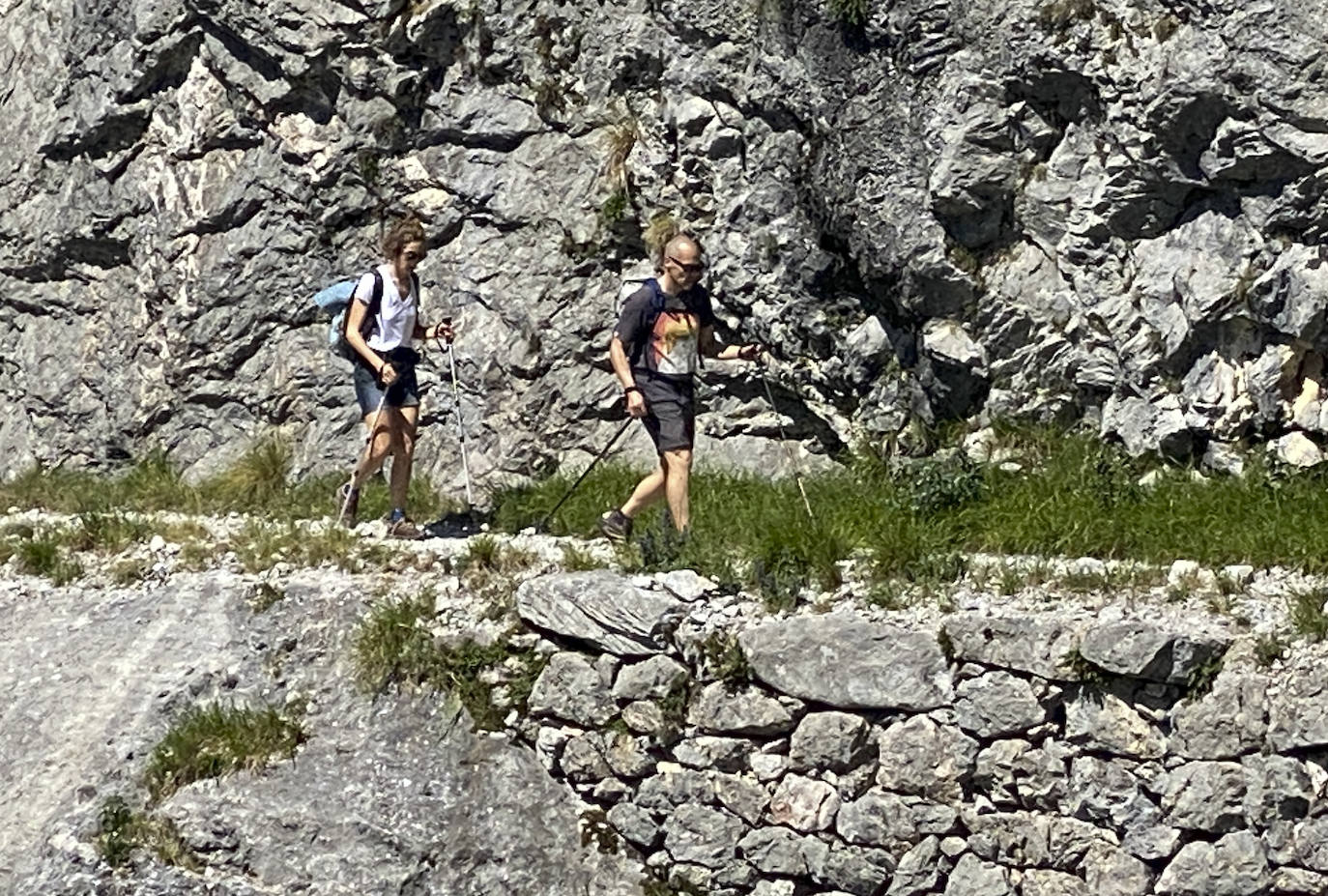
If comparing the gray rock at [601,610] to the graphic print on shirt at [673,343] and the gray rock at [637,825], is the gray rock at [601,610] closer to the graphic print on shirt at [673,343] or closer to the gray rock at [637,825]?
the gray rock at [637,825]

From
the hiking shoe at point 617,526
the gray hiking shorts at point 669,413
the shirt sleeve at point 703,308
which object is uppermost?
the shirt sleeve at point 703,308

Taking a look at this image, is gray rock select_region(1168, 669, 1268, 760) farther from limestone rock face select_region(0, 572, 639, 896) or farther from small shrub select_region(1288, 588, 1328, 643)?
limestone rock face select_region(0, 572, 639, 896)

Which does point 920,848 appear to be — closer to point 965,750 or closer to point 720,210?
point 965,750

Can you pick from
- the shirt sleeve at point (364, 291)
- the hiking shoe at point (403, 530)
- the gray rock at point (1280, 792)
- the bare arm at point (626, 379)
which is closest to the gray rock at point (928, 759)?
the gray rock at point (1280, 792)

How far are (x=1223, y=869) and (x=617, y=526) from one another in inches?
163

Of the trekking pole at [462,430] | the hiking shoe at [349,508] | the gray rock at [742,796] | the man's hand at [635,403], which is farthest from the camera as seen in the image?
the trekking pole at [462,430]

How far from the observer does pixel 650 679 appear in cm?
970

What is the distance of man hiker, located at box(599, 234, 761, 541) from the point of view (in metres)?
10.6

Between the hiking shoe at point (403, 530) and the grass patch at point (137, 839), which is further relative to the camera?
the hiking shoe at point (403, 530)

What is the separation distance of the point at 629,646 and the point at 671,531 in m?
0.89

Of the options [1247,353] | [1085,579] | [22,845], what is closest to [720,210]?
[1247,353]

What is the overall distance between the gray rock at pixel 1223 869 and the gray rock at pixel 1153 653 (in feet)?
2.62

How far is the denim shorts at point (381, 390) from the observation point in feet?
37.5

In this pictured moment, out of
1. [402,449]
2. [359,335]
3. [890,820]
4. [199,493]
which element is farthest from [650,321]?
[199,493]
